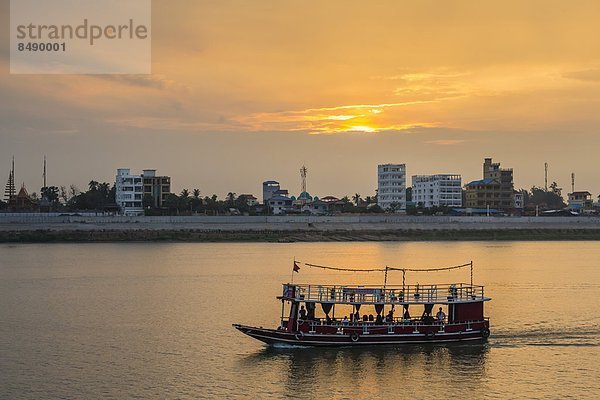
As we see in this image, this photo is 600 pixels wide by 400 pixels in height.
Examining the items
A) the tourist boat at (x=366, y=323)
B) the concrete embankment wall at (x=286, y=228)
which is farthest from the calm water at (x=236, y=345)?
the concrete embankment wall at (x=286, y=228)

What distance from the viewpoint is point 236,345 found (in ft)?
161

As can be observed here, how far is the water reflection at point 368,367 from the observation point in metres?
40.8

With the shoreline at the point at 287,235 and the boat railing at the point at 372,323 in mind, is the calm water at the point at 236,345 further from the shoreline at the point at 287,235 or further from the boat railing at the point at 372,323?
the shoreline at the point at 287,235

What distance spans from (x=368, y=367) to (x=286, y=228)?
371ft

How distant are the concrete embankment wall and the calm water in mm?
51958

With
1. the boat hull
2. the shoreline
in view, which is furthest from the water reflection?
the shoreline

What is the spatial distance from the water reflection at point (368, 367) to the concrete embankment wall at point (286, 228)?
10106 centimetres

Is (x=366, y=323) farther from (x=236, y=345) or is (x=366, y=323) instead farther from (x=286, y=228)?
(x=286, y=228)

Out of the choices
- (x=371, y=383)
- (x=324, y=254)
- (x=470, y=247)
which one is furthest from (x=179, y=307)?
(x=470, y=247)

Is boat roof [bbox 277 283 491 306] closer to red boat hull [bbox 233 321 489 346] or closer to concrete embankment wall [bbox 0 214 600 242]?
red boat hull [bbox 233 321 489 346]

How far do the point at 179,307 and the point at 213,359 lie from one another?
19.1m

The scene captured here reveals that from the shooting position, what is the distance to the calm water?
40.5 m

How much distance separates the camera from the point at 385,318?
160ft

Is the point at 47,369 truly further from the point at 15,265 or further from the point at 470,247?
the point at 470,247
